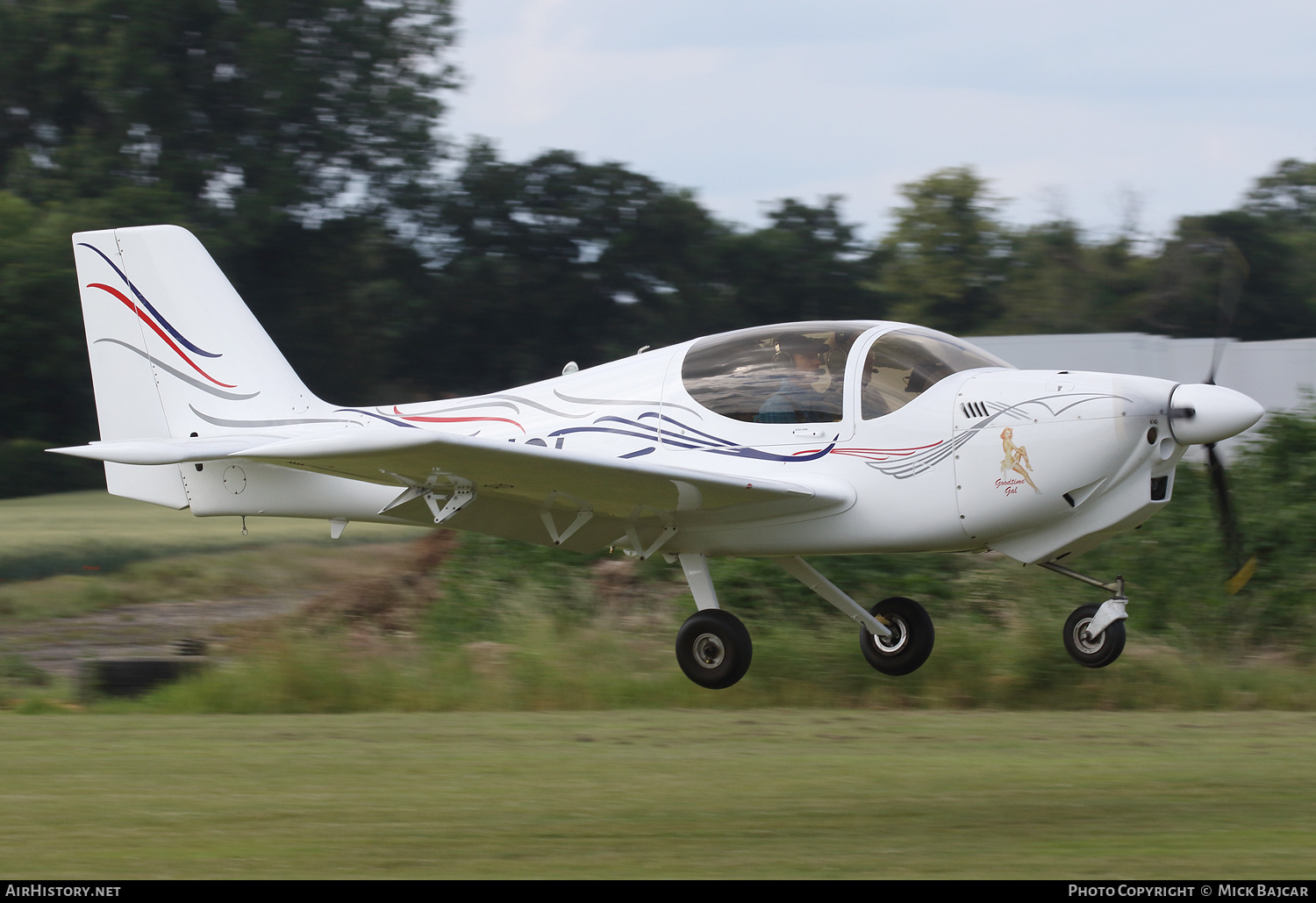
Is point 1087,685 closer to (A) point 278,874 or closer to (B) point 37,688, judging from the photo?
(A) point 278,874

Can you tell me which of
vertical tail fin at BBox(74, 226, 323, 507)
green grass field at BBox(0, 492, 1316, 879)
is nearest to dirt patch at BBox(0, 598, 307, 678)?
green grass field at BBox(0, 492, 1316, 879)

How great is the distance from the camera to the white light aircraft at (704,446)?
27.1ft

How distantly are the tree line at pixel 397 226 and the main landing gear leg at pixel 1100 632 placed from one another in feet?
96.0

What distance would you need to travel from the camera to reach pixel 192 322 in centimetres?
1045

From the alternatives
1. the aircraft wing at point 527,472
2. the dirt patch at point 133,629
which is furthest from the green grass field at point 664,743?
the aircraft wing at point 527,472

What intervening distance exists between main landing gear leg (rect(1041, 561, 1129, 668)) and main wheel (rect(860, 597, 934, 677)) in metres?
1.24

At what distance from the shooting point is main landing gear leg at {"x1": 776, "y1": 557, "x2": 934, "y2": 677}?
9922 mm

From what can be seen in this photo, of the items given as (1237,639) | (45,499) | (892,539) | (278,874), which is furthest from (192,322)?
(45,499)

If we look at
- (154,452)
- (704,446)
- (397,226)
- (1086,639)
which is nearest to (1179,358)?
(1086,639)

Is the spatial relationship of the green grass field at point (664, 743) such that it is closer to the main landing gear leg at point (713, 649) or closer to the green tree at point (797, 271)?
the main landing gear leg at point (713, 649)

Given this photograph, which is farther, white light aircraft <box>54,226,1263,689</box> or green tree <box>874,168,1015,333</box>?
green tree <box>874,168,1015,333</box>

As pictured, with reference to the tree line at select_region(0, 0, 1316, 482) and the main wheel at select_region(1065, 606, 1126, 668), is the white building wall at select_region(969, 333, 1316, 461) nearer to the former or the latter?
the main wheel at select_region(1065, 606, 1126, 668)

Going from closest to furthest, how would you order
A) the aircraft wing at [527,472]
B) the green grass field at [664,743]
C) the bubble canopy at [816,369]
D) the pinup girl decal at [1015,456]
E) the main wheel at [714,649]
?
the green grass field at [664,743]
the aircraft wing at [527,472]
the pinup girl decal at [1015,456]
the bubble canopy at [816,369]
the main wheel at [714,649]

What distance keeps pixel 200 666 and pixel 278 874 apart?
6942mm
